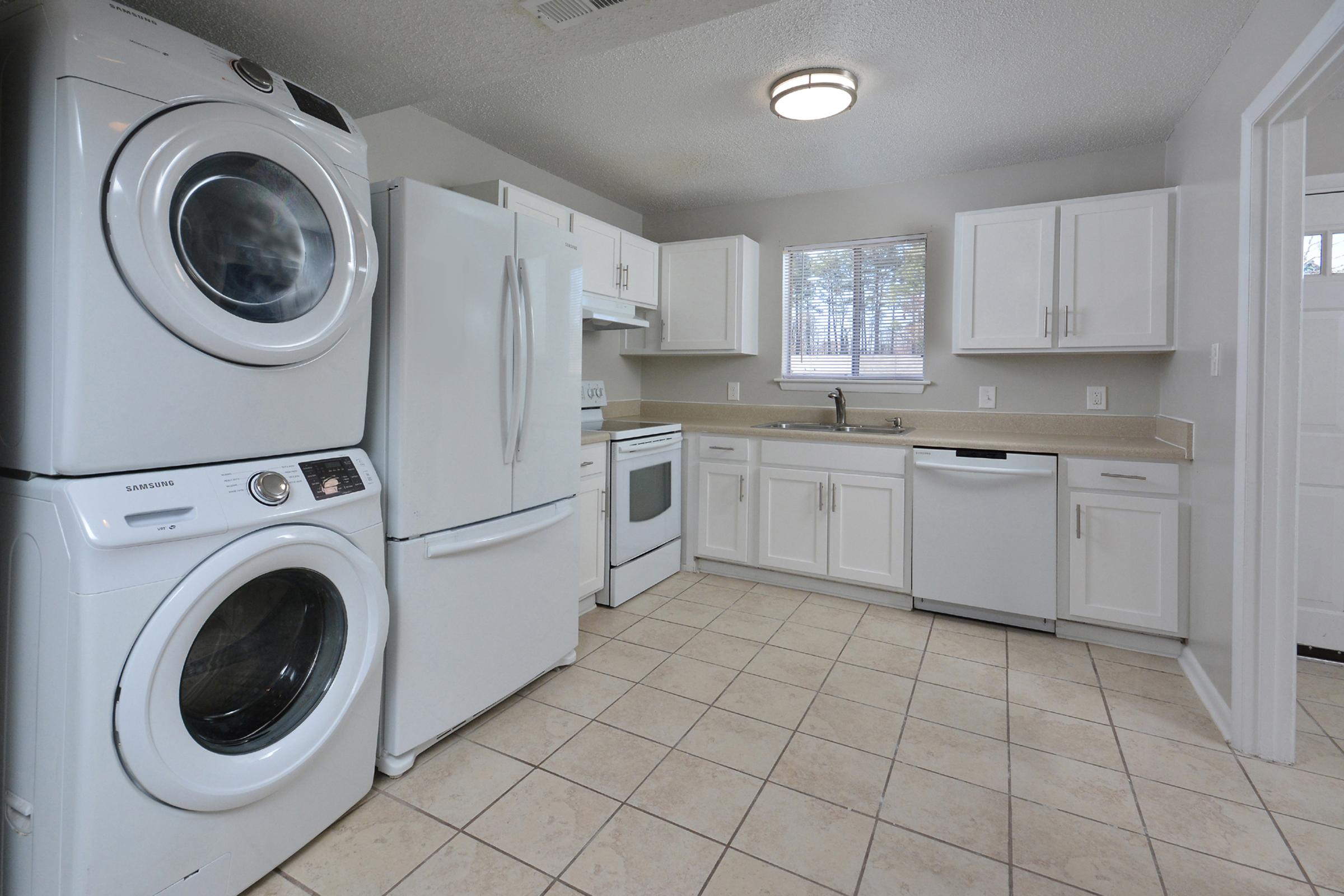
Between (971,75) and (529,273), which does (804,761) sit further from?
(971,75)

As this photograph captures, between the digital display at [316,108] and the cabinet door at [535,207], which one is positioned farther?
the cabinet door at [535,207]

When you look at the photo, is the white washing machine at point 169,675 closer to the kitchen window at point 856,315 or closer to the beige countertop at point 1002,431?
the beige countertop at point 1002,431

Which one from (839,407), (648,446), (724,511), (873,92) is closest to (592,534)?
(648,446)

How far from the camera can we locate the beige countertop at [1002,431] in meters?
2.74

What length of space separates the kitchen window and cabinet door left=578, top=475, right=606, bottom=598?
159 cm

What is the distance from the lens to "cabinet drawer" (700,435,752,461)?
11.7 feet

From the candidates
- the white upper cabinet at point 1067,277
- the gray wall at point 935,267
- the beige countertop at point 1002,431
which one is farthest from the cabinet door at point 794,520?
the white upper cabinet at point 1067,277

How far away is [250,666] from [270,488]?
1.34 feet

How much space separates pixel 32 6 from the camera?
118cm

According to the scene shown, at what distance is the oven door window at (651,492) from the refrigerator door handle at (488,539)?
846 millimetres

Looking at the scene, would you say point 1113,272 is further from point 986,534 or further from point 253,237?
point 253,237

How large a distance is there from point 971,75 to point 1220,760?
2.47 meters

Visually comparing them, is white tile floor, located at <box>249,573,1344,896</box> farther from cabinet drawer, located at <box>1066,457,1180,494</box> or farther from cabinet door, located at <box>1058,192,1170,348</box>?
cabinet door, located at <box>1058,192,1170,348</box>

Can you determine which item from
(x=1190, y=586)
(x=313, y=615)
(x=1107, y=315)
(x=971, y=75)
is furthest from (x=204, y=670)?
(x=1107, y=315)
